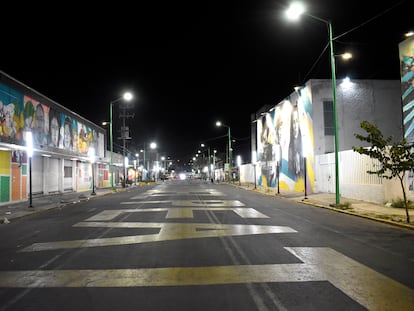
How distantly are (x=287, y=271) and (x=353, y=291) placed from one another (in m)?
1.46

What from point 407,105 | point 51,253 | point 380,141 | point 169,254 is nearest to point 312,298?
point 169,254

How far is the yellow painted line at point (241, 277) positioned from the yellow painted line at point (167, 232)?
9.50ft

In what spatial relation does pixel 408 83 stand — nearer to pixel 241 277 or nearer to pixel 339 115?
pixel 339 115

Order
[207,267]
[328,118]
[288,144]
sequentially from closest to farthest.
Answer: [207,267] < [328,118] < [288,144]

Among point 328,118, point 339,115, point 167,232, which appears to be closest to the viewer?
point 167,232

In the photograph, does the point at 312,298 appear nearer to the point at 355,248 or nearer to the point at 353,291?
the point at 353,291

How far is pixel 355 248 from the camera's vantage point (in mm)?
9789

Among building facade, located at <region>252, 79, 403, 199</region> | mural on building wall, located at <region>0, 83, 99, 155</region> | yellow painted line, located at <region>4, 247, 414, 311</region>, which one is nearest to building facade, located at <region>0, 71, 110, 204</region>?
mural on building wall, located at <region>0, 83, 99, 155</region>

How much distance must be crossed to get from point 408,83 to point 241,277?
1914 cm

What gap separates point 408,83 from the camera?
21.7m

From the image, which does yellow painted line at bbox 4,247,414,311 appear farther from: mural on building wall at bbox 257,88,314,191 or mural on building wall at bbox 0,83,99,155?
mural on building wall at bbox 257,88,314,191

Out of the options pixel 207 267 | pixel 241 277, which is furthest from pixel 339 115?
pixel 241 277

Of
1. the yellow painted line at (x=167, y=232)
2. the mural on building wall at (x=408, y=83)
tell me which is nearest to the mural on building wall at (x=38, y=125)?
the yellow painted line at (x=167, y=232)

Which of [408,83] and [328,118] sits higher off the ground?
[408,83]
